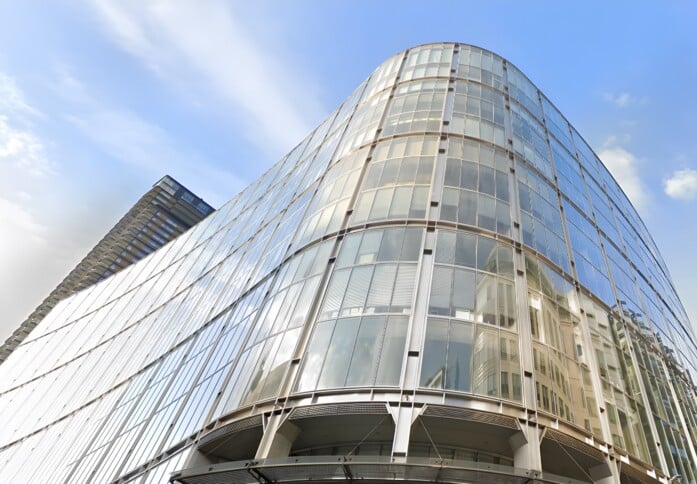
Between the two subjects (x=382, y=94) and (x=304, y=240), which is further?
(x=382, y=94)

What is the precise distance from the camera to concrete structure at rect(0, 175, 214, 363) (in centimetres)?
10800

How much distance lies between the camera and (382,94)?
30.5 metres

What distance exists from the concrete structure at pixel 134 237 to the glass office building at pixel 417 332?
7986 centimetres

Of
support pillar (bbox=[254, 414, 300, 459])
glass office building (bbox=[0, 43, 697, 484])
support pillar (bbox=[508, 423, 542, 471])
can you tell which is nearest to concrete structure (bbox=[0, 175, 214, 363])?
glass office building (bbox=[0, 43, 697, 484])

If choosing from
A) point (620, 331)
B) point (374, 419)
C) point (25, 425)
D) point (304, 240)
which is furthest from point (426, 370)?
point (25, 425)

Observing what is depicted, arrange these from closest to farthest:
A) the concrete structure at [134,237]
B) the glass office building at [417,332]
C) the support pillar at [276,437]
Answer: the support pillar at [276,437] < the glass office building at [417,332] < the concrete structure at [134,237]

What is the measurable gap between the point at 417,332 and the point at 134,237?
11642 centimetres

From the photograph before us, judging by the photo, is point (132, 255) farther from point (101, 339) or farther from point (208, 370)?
point (208, 370)

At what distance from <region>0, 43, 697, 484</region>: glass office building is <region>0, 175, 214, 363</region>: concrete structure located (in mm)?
79858

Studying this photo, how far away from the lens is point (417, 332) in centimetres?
1520

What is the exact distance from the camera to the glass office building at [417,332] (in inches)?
551

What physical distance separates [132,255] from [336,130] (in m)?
98.5

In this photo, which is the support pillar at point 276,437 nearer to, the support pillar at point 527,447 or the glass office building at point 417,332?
the glass office building at point 417,332

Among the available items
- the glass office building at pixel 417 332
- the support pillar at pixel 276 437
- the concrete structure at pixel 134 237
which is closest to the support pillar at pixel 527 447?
the glass office building at pixel 417 332
